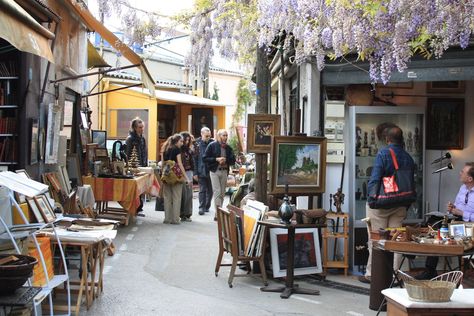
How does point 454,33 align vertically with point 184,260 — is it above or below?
above

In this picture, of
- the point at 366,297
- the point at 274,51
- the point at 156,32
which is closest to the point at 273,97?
the point at 274,51

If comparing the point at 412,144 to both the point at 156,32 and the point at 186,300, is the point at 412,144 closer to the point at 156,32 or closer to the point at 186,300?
the point at 186,300

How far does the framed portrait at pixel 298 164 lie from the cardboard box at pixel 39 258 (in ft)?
10.6

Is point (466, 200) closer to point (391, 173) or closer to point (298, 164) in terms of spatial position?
Answer: point (391, 173)

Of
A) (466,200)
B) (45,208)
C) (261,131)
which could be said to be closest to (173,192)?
(261,131)

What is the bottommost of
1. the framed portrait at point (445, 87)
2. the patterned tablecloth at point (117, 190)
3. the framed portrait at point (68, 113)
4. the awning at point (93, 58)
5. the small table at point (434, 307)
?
the small table at point (434, 307)

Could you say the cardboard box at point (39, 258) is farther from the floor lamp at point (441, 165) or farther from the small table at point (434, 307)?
the floor lamp at point (441, 165)

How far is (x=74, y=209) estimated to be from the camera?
9500 mm

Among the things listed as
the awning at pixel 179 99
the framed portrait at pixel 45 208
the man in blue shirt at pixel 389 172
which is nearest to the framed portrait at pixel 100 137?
the awning at pixel 179 99

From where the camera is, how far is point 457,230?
723 cm

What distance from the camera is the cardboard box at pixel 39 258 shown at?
612 centimetres

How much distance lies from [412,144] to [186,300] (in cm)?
415

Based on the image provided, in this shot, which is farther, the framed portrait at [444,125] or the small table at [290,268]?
the framed portrait at [444,125]

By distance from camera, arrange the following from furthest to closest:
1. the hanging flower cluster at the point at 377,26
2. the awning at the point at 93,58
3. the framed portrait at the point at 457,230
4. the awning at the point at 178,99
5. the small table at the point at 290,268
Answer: the awning at the point at 178,99
the awning at the point at 93,58
the small table at the point at 290,268
the framed portrait at the point at 457,230
the hanging flower cluster at the point at 377,26
